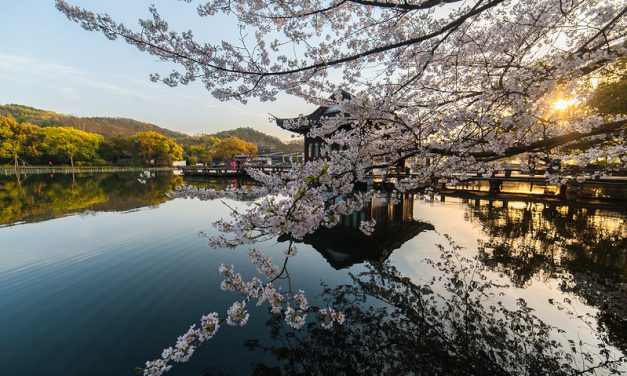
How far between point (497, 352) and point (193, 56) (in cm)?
589

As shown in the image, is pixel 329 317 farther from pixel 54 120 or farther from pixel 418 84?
pixel 54 120

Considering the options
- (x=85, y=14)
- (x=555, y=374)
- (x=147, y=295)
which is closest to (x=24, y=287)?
(x=147, y=295)

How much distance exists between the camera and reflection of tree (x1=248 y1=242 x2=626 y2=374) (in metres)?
3.53

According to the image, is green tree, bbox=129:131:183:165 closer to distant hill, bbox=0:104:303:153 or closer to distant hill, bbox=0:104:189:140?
distant hill, bbox=0:104:303:153

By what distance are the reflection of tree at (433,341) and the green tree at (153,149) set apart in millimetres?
70674

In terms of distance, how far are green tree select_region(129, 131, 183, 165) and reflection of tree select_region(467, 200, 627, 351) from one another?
230 ft

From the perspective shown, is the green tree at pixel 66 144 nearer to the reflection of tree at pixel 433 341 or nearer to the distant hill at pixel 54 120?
the distant hill at pixel 54 120

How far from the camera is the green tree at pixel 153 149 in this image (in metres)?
61.6

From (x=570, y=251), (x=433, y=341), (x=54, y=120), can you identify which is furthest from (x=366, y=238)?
(x=54, y=120)

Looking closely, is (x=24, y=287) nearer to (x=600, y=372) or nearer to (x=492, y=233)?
(x=600, y=372)

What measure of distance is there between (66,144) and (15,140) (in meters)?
7.88

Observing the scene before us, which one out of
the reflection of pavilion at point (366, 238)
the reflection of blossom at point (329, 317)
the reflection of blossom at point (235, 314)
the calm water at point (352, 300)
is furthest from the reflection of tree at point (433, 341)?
the reflection of pavilion at point (366, 238)

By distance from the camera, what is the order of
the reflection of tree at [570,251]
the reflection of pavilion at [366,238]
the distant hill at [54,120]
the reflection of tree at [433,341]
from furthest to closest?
the distant hill at [54,120] → the reflection of pavilion at [366,238] → the reflection of tree at [570,251] → the reflection of tree at [433,341]

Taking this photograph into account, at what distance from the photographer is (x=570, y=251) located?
7.32 m
